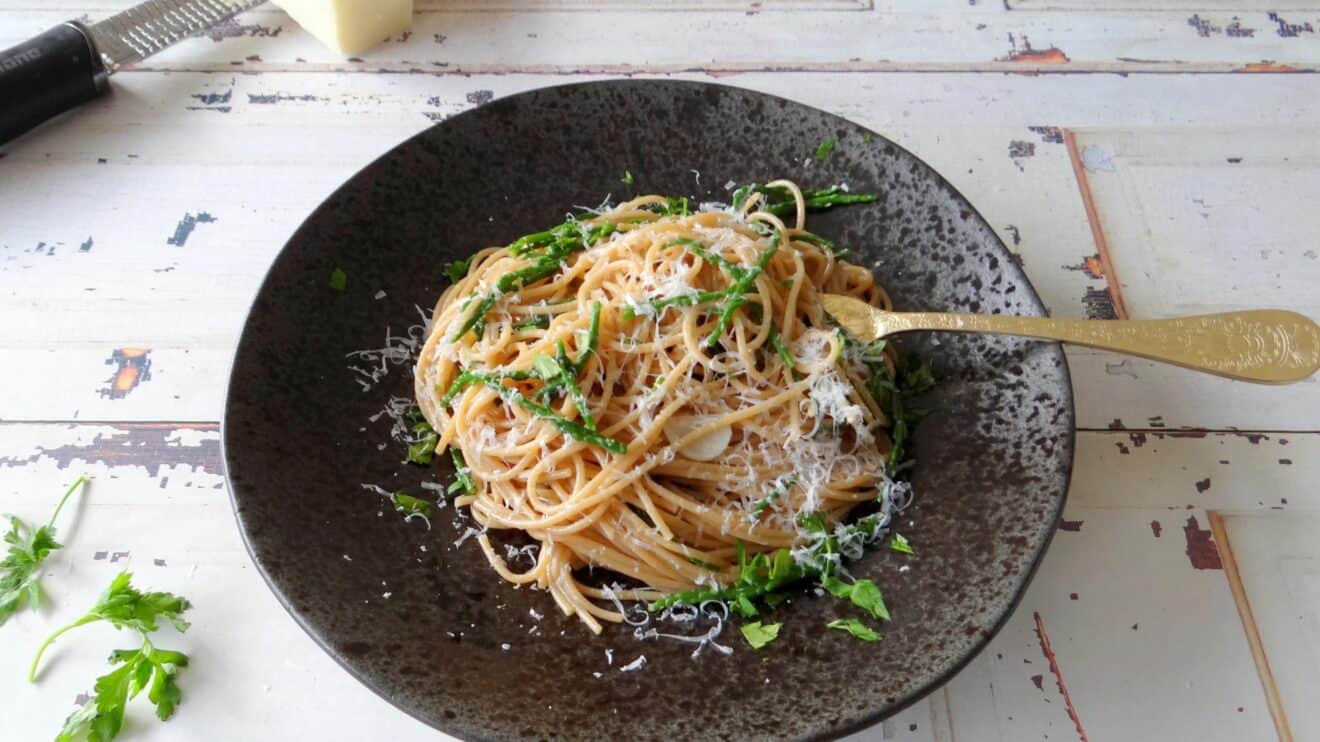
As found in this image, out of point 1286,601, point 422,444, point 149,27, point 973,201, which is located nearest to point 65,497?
point 422,444

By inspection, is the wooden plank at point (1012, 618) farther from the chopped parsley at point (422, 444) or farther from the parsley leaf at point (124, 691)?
the chopped parsley at point (422, 444)

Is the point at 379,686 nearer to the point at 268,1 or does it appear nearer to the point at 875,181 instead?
the point at 875,181

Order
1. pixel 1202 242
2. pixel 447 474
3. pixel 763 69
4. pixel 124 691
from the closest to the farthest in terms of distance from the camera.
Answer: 1. pixel 124 691
2. pixel 447 474
3. pixel 1202 242
4. pixel 763 69

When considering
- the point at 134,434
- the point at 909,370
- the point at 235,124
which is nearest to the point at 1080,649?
the point at 909,370

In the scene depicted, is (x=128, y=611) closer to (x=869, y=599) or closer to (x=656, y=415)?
(x=656, y=415)

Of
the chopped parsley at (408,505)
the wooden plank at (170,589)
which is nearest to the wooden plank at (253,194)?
the wooden plank at (170,589)

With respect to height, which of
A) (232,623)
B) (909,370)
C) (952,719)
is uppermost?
(909,370)

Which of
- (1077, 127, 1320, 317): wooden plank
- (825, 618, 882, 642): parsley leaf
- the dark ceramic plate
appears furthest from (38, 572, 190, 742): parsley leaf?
(1077, 127, 1320, 317): wooden plank
